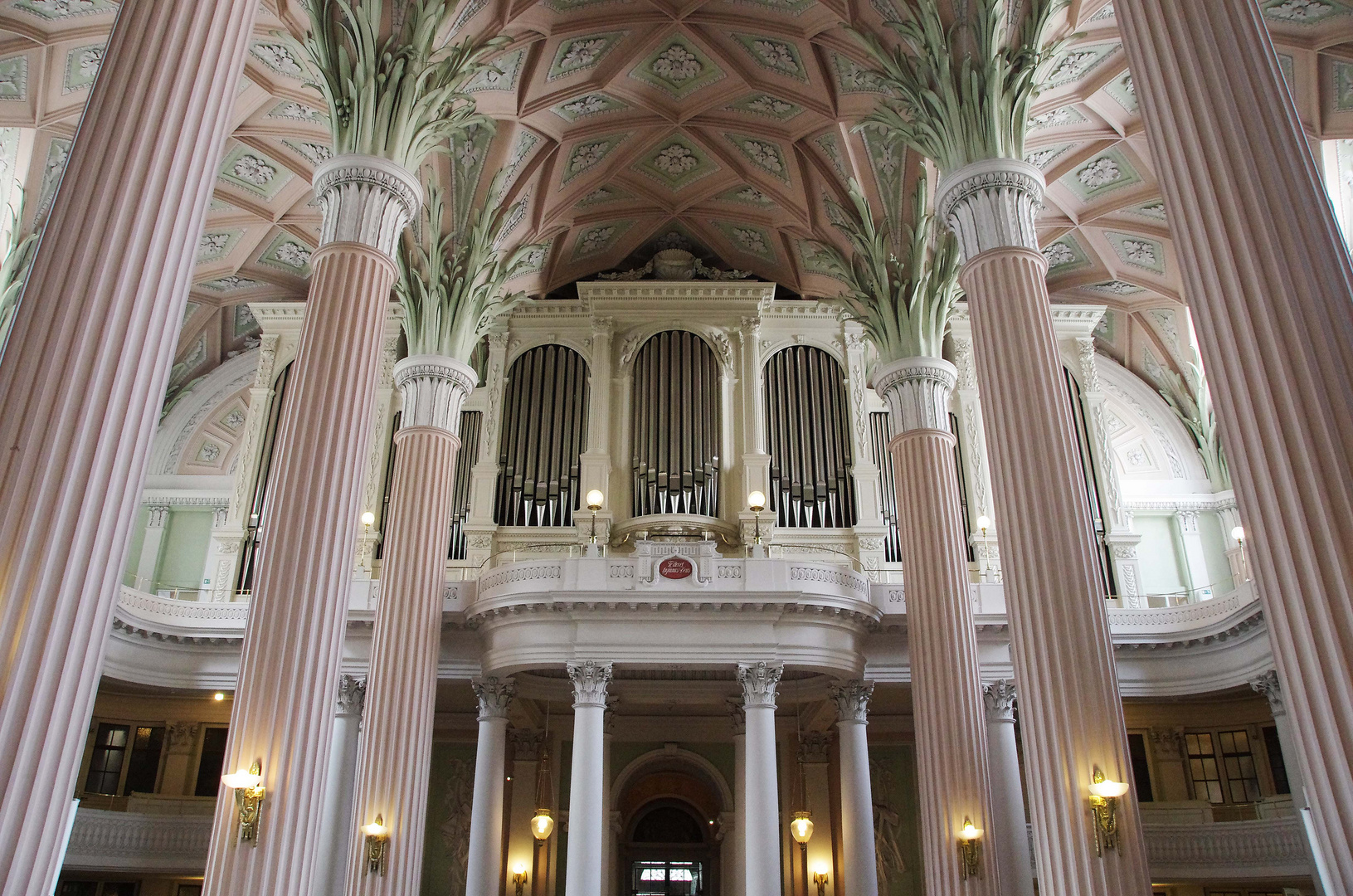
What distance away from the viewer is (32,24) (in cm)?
1591

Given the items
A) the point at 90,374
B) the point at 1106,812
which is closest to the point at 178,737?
the point at 90,374

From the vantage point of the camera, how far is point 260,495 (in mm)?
22219

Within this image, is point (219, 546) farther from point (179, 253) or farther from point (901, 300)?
point (179, 253)

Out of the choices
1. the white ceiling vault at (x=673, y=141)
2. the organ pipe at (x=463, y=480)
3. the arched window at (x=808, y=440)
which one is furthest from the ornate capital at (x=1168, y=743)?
the organ pipe at (x=463, y=480)

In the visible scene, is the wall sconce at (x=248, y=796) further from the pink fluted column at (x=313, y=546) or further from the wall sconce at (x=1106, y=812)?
the wall sconce at (x=1106, y=812)

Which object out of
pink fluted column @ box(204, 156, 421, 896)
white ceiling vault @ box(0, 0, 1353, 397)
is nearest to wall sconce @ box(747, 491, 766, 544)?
white ceiling vault @ box(0, 0, 1353, 397)

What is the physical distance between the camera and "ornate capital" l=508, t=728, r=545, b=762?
2202 cm

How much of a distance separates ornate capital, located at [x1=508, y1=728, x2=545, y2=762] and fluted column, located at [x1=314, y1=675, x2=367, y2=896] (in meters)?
4.27

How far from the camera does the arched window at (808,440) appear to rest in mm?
21844

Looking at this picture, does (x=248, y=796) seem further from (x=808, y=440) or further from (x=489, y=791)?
(x=808, y=440)

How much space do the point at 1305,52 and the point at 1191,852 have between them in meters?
14.8

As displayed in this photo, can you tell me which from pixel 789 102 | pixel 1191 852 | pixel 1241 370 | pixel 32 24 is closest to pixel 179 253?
pixel 1241 370

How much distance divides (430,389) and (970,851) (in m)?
11.3

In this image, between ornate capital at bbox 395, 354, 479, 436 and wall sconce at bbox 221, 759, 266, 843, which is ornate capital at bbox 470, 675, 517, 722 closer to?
ornate capital at bbox 395, 354, 479, 436
